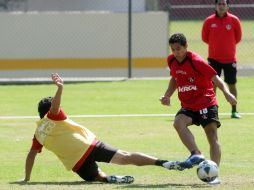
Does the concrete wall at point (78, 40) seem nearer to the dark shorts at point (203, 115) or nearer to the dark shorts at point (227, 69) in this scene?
the dark shorts at point (227, 69)

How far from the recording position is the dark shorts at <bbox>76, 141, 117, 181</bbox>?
10.1 meters

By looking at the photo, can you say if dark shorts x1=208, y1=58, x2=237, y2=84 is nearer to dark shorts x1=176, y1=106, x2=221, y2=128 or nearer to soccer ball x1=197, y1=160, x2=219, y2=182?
dark shorts x1=176, y1=106, x2=221, y2=128

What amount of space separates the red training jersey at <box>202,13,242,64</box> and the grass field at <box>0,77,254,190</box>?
1.12 meters

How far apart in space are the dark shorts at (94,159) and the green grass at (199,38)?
57.5 ft

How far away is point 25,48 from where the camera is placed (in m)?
22.9

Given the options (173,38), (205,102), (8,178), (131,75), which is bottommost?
(131,75)

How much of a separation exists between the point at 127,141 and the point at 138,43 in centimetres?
993

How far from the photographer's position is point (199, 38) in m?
35.5

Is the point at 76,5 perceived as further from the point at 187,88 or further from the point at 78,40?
the point at 187,88

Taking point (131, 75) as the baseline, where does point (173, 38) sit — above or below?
above

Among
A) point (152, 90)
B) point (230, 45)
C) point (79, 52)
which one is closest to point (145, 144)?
point (230, 45)

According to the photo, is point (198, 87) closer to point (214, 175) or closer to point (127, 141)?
point (214, 175)

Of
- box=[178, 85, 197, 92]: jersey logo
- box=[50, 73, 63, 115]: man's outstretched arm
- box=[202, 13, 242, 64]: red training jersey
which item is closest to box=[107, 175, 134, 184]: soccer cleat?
box=[50, 73, 63, 115]: man's outstretched arm

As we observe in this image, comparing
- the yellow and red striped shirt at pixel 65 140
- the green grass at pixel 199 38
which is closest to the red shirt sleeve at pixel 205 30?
the yellow and red striped shirt at pixel 65 140
